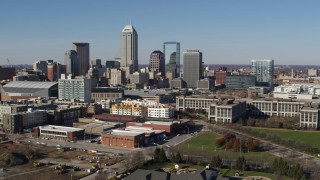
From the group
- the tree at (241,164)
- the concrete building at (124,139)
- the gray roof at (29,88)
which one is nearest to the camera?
the tree at (241,164)

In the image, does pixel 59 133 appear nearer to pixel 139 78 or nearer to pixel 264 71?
pixel 139 78

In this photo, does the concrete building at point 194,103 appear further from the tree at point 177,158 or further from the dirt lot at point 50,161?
the tree at point 177,158

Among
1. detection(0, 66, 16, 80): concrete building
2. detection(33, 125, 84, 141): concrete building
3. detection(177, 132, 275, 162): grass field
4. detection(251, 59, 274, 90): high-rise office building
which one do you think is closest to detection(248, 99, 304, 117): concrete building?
detection(177, 132, 275, 162): grass field

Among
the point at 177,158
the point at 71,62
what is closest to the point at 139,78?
the point at 71,62

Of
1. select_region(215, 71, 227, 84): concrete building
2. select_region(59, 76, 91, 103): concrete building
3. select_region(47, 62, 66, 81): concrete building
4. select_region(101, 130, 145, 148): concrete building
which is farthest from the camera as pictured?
select_region(215, 71, 227, 84): concrete building

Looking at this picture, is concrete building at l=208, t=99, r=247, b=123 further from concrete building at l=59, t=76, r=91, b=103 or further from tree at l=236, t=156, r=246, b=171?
concrete building at l=59, t=76, r=91, b=103

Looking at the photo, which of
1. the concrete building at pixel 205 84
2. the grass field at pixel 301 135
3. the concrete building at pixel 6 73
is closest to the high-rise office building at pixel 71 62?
the concrete building at pixel 6 73
